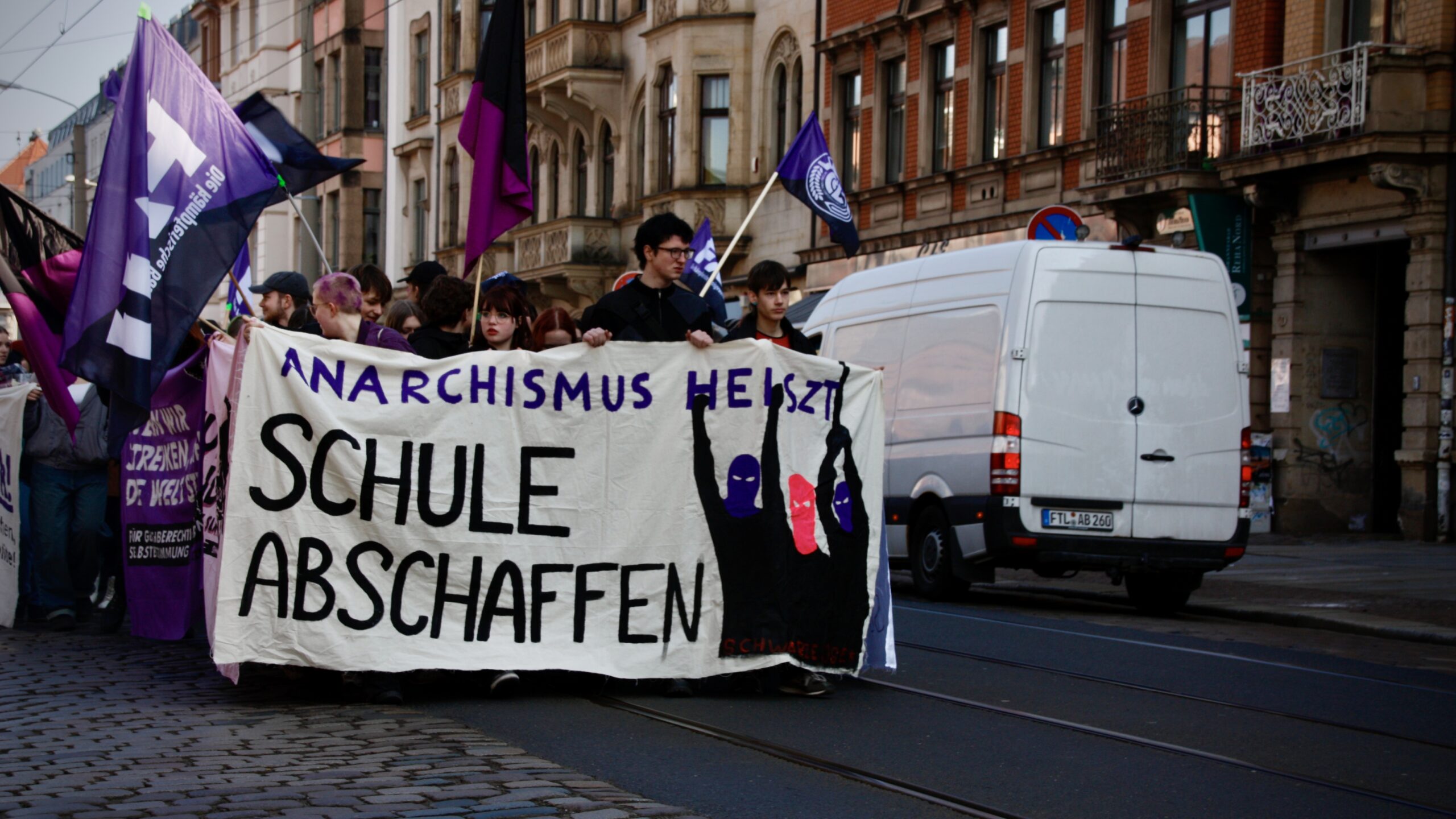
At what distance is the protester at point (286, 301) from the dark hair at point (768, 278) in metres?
3.15

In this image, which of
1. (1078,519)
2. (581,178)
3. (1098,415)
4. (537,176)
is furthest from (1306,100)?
(537,176)

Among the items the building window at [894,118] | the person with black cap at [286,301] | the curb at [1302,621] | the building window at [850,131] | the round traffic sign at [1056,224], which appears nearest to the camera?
the person with black cap at [286,301]

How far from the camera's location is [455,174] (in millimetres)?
46969

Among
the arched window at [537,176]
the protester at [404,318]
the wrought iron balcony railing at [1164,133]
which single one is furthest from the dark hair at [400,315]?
the arched window at [537,176]

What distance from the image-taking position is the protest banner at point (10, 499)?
11.5 meters

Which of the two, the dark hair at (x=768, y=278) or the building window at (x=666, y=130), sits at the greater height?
→ the building window at (x=666, y=130)

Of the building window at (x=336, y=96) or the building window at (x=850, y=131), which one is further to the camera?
A: the building window at (x=336, y=96)

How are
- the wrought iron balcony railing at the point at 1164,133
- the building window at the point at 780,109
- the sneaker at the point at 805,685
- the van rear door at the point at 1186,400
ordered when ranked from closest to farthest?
the sneaker at the point at 805,685 → the van rear door at the point at 1186,400 → the wrought iron balcony railing at the point at 1164,133 → the building window at the point at 780,109

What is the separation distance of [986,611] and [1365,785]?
6.91 m

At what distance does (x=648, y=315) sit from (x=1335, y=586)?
29.6ft

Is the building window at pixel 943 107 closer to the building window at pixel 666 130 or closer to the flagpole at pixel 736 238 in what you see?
the building window at pixel 666 130

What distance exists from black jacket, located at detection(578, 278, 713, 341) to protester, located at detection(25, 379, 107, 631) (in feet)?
13.3

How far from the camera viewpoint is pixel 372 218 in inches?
2157

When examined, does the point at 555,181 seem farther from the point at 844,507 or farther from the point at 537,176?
the point at 844,507
